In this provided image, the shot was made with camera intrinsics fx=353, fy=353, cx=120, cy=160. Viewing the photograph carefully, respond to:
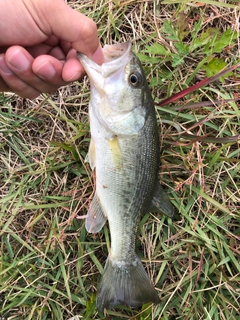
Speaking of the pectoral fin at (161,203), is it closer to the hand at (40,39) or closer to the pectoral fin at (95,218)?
the pectoral fin at (95,218)

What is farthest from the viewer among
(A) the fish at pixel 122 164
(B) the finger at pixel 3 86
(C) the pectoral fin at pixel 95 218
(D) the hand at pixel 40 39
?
(C) the pectoral fin at pixel 95 218

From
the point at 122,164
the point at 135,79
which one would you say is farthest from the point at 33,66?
the point at 122,164

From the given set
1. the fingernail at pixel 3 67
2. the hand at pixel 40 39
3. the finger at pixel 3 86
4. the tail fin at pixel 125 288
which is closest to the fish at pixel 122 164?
the tail fin at pixel 125 288

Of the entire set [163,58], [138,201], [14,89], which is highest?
[14,89]

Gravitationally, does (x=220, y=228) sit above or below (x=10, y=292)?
below

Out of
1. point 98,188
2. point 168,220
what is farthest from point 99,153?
point 168,220

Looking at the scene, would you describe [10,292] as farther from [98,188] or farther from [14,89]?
[14,89]

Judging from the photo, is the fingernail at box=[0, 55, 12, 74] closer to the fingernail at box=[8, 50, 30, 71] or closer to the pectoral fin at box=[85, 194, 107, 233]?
the fingernail at box=[8, 50, 30, 71]
